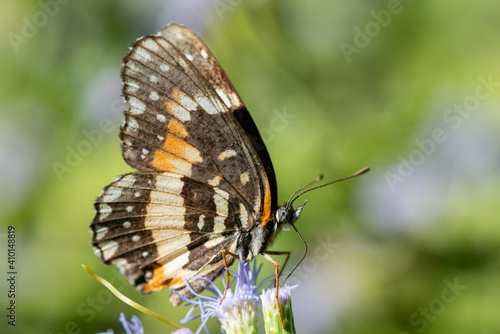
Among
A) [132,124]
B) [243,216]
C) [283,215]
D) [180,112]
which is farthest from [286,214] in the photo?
[132,124]

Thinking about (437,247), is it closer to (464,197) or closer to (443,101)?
(464,197)

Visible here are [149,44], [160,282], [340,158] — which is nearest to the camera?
[149,44]

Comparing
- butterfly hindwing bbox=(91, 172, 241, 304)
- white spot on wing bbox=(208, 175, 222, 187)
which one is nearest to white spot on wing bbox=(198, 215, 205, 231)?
butterfly hindwing bbox=(91, 172, 241, 304)

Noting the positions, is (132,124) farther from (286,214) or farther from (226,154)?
(286,214)

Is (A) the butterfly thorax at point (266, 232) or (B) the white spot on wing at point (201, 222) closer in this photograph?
(A) the butterfly thorax at point (266, 232)

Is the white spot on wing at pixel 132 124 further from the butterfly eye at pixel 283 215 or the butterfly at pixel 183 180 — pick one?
the butterfly eye at pixel 283 215

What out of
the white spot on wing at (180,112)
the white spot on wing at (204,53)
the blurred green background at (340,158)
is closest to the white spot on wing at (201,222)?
the white spot on wing at (180,112)
